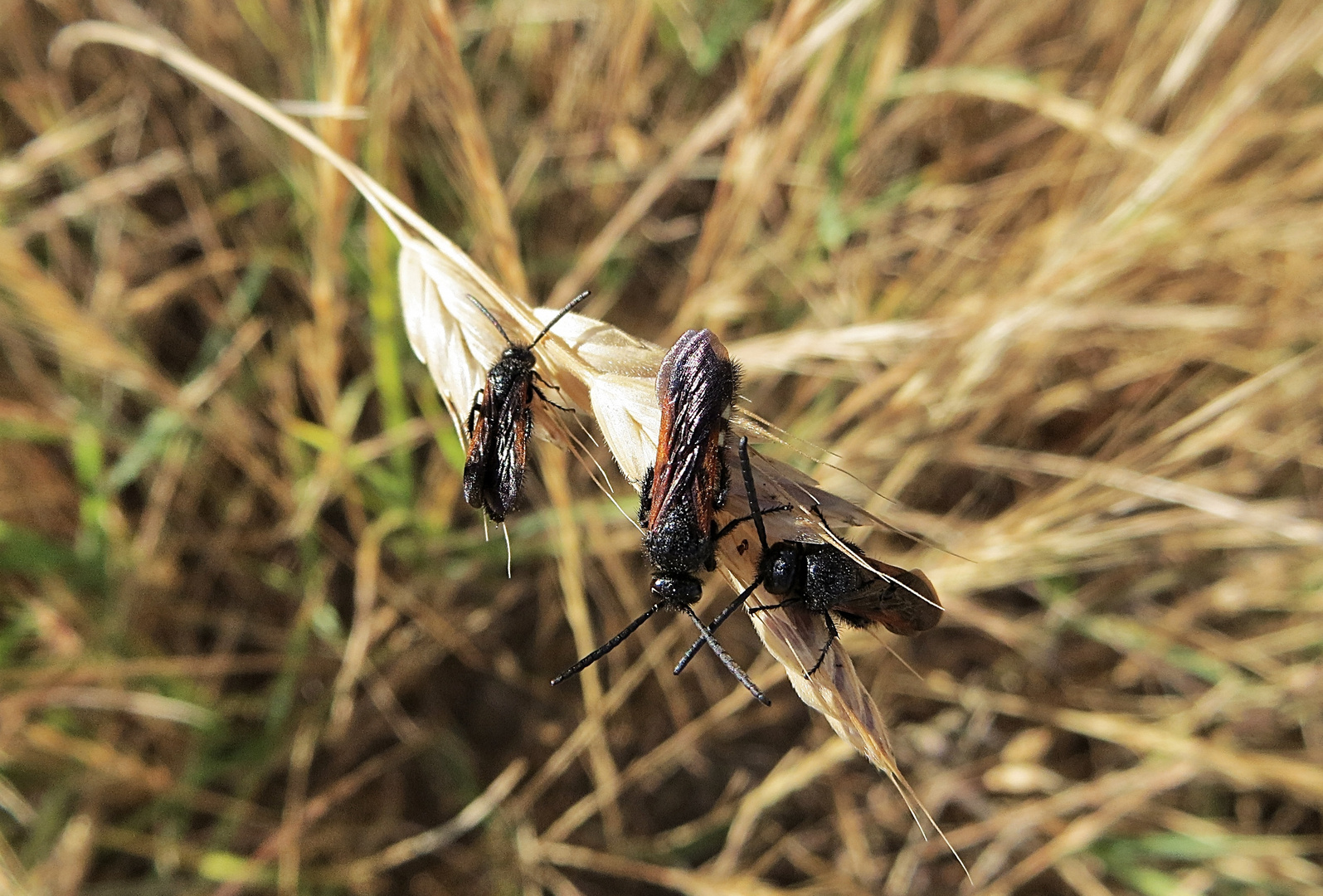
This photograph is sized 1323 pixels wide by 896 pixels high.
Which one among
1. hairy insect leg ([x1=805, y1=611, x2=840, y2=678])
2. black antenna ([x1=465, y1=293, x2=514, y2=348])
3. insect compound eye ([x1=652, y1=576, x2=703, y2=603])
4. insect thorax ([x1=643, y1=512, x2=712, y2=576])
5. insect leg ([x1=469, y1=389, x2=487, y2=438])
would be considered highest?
black antenna ([x1=465, y1=293, x2=514, y2=348])

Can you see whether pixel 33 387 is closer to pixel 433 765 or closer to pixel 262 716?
pixel 262 716

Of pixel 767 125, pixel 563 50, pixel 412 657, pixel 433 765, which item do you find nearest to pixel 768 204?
pixel 767 125

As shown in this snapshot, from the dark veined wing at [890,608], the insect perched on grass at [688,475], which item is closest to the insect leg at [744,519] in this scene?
the insect perched on grass at [688,475]

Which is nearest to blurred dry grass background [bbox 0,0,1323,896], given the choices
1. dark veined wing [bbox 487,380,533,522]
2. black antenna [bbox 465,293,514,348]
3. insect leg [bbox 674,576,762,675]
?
dark veined wing [bbox 487,380,533,522]

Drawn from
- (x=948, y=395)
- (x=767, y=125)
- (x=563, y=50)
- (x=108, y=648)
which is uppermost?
(x=563, y=50)

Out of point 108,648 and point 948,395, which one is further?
point 108,648

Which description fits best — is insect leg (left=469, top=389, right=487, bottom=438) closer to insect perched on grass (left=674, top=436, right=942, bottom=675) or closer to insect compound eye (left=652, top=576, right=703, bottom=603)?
insect compound eye (left=652, top=576, right=703, bottom=603)
